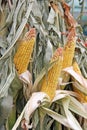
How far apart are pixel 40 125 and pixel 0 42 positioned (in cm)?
22

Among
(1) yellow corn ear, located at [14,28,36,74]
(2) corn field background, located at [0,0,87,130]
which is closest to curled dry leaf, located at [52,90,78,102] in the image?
(2) corn field background, located at [0,0,87,130]

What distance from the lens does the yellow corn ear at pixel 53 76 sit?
30.8 inches

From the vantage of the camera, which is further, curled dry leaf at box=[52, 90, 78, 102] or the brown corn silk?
the brown corn silk

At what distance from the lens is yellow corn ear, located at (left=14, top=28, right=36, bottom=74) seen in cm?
77

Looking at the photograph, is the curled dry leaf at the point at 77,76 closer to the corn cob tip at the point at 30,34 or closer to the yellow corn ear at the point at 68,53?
the yellow corn ear at the point at 68,53

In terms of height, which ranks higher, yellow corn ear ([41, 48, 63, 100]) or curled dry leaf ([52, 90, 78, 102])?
yellow corn ear ([41, 48, 63, 100])

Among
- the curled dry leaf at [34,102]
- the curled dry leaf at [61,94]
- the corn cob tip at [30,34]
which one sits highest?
the corn cob tip at [30,34]

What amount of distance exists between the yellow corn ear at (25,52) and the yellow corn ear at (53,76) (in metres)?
0.06

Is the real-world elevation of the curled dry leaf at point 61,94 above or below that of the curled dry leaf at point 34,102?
below

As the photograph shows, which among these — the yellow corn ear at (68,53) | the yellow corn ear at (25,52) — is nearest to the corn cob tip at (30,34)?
the yellow corn ear at (25,52)

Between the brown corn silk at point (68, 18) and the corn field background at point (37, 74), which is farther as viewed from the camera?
the brown corn silk at point (68, 18)

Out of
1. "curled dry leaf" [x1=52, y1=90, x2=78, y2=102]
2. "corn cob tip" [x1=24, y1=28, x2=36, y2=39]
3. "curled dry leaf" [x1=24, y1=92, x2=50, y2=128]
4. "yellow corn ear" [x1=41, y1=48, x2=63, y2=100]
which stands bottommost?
"curled dry leaf" [x1=52, y1=90, x2=78, y2=102]

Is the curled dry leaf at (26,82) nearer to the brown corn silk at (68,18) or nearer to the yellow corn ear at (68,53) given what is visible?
the yellow corn ear at (68,53)

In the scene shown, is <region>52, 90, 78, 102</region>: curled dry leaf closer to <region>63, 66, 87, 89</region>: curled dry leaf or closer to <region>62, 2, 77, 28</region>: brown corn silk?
<region>63, 66, 87, 89</region>: curled dry leaf
